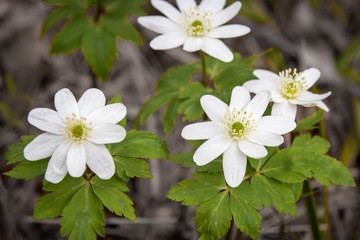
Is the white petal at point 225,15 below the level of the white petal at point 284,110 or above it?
above

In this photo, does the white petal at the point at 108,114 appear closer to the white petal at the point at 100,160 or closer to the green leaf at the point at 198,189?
the white petal at the point at 100,160

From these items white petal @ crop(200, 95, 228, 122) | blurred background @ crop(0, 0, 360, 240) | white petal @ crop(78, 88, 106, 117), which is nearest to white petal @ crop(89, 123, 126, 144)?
white petal @ crop(78, 88, 106, 117)

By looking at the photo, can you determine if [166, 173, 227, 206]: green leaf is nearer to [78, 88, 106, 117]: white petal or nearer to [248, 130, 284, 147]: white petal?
[248, 130, 284, 147]: white petal

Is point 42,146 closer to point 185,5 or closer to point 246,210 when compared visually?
point 246,210

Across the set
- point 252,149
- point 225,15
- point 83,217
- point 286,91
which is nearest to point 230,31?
point 225,15

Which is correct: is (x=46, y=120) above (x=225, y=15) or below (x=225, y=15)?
below

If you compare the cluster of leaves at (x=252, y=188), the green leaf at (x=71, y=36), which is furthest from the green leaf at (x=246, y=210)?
the green leaf at (x=71, y=36)

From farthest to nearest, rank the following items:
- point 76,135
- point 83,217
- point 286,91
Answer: point 286,91
point 76,135
point 83,217

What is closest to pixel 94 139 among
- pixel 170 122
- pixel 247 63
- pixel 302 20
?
pixel 170 122
